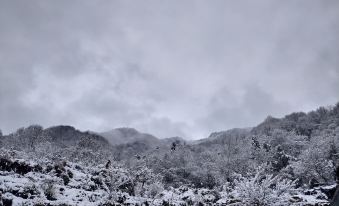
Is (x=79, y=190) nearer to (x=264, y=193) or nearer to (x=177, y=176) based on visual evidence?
(x=264, y=193)

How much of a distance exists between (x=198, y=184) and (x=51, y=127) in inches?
3709

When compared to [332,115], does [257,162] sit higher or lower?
lower

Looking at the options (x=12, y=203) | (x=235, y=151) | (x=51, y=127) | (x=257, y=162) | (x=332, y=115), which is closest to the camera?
(x=12, y=203)

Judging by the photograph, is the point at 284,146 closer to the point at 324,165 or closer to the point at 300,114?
the point at 324,165

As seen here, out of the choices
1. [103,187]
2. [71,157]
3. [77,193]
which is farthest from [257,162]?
[77,193]

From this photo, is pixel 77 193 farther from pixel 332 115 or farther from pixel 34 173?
pixel 332 115

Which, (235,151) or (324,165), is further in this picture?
(235,151)

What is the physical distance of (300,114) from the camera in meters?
123

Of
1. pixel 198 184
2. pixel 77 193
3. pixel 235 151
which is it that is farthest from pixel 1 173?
pixel 235 151

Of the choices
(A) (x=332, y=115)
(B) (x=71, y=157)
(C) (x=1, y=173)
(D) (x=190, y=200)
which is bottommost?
(D) (x=190, y=200)

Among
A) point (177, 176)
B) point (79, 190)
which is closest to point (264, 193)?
point (79, 190)

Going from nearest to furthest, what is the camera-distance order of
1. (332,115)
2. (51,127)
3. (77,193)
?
(77,193)
(332,115)
(51,127)

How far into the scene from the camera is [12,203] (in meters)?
14.2

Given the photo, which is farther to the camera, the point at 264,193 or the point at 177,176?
the point at 177,176
